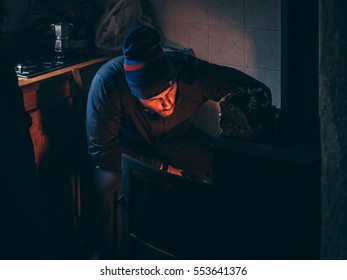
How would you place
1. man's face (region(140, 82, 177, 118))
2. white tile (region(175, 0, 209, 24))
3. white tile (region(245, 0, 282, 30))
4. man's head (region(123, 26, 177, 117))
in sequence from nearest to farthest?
1. man's head (region(123, 26, 177, 117))
2. man's face (region(140, 82, 177, 118))
3. white tile (region(245, 0, 282, 30))
4. white tile (region(175, 0, 209, 24))

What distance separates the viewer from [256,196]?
1.93m

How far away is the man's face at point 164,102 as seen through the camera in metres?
2.80

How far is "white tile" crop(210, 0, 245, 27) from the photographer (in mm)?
3426

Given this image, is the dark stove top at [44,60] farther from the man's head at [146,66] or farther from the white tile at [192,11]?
the man's head at [146,66]

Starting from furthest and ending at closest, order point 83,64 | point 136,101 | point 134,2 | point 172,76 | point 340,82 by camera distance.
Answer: point 134,2 → point 83,64 → point 136,101 → point 172,76 → point 340,82

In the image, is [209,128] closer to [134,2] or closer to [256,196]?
[134,2]

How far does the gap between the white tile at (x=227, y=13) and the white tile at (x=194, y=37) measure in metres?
0.09

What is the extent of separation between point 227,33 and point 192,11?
233 millimetres

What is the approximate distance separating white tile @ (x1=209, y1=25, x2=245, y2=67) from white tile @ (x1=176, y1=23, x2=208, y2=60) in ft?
0.12

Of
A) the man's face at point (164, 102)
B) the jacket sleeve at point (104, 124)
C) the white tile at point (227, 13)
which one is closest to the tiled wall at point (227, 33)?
the white tile at point (227, 13)

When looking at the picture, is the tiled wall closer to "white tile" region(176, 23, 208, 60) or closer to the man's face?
"white tile" region(176, 23, 208, 60)

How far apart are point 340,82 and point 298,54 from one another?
0.69 feet

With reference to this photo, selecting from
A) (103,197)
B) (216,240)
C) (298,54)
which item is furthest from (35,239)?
(298,54)

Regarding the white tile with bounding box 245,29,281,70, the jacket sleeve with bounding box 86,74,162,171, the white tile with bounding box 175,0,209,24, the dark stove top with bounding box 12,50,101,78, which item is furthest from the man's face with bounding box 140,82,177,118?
the white tile with bounding box 175,0,209,24
